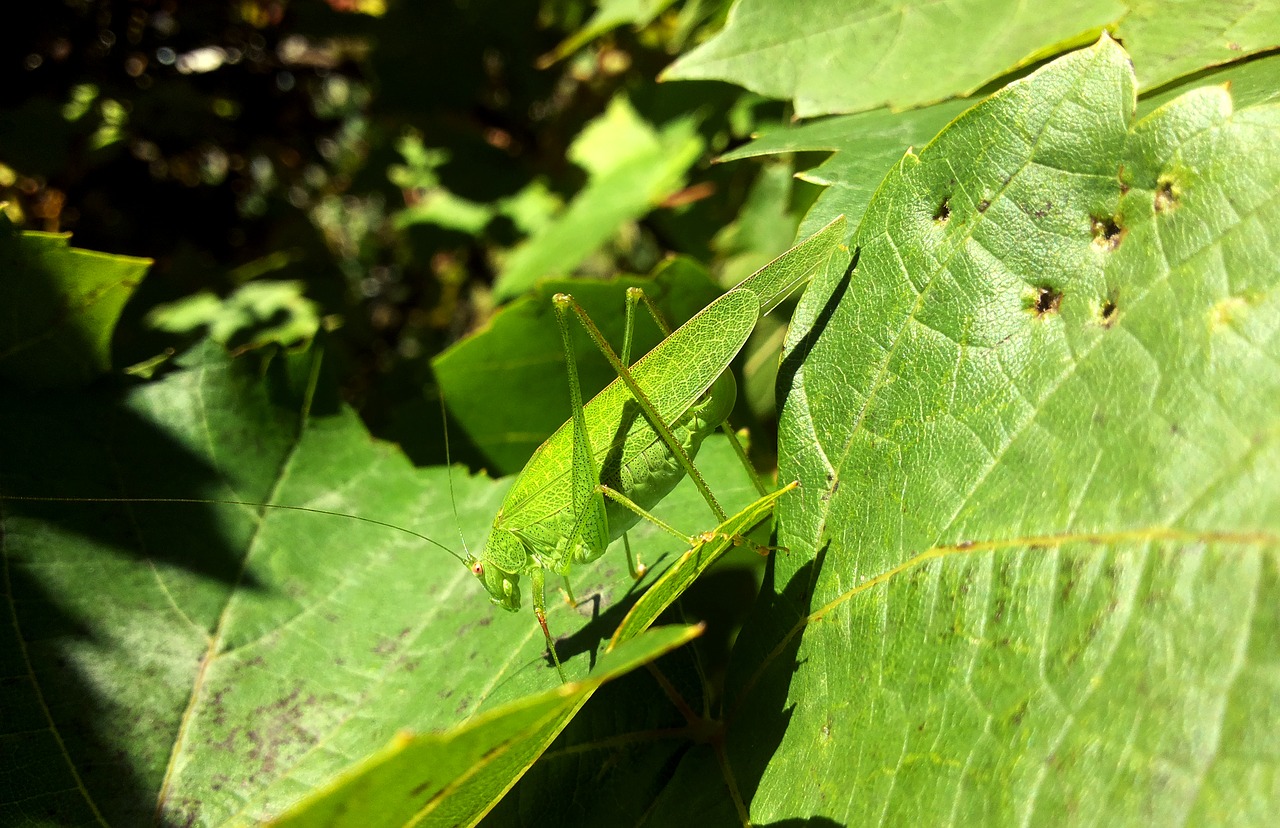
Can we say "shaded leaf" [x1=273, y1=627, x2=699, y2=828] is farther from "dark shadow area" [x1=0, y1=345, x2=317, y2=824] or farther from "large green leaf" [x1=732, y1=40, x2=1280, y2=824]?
"dark shadow area" [x1=0, y1=345, x2=317, y2=824]

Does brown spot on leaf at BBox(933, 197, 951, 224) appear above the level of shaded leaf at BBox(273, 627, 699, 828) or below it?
above

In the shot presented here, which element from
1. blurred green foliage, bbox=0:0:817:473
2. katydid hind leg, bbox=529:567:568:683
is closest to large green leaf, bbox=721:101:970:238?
blurred green foliage, bbox=0:0:817:473

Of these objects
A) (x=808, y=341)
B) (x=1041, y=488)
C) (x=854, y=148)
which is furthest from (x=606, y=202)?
(x=1041, y=488)

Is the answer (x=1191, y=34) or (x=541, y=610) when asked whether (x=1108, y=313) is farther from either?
(x=541, y=610)

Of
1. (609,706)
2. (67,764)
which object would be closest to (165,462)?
(67,764)

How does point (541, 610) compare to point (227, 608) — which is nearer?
point (541, 610)

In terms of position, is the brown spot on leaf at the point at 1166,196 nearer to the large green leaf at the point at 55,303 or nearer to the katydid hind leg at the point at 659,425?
the katydid hind leg at the point at 659,425
